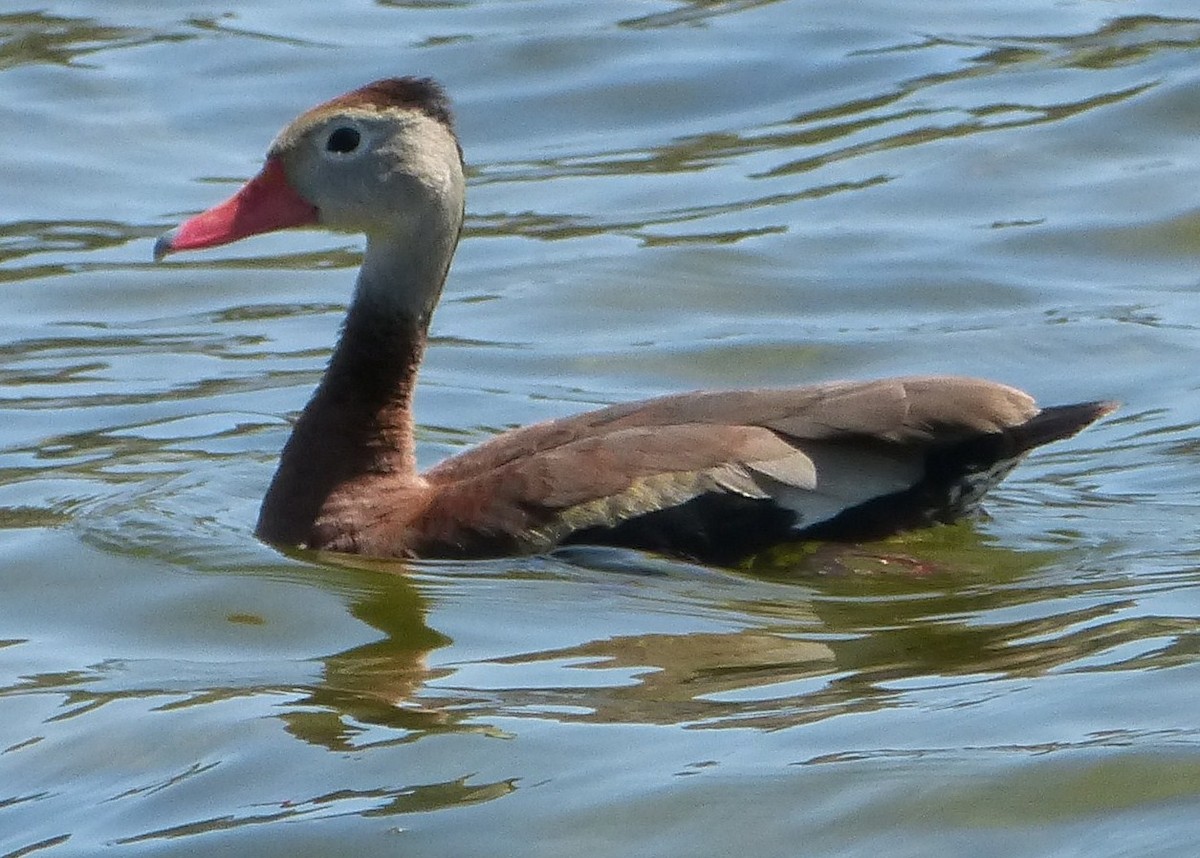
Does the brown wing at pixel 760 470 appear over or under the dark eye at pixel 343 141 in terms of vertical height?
under

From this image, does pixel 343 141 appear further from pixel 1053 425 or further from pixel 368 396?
pixel 1053 425

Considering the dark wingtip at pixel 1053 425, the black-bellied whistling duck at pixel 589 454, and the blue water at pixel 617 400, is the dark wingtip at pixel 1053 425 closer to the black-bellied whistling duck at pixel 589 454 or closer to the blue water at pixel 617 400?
the black-bellied whistling duck at pixel 589 454

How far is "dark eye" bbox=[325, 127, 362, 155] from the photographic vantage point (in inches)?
337

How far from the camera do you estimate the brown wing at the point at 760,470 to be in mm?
7684

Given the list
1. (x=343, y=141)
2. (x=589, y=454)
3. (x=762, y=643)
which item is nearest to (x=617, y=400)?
(x=343, y=141)

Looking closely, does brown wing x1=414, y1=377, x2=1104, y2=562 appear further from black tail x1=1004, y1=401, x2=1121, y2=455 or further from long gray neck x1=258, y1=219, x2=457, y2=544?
long gray neck x1=258, y1=219, x2=457, y2=544

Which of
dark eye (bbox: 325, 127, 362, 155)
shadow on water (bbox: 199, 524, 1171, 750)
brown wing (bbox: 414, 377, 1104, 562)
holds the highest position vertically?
dark eye (bbox: 325, 127, 362, 155)

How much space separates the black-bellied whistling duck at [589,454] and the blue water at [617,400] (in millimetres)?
127

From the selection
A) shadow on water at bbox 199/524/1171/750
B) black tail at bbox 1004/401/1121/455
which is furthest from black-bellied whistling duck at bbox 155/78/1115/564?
shadow on water at bbox 199/524/1171/750

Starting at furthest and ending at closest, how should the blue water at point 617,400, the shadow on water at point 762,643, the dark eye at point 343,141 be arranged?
the dark eye at point 343,141 < the shadow on water at point 762,643 < the blue water at point 617,400

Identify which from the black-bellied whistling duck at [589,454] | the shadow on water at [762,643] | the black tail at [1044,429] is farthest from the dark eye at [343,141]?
the black tail at [1044,429]

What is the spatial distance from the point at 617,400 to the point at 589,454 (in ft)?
9.37

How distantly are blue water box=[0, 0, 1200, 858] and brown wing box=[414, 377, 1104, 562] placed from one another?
4.3 inches

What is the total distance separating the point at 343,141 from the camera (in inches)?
338
